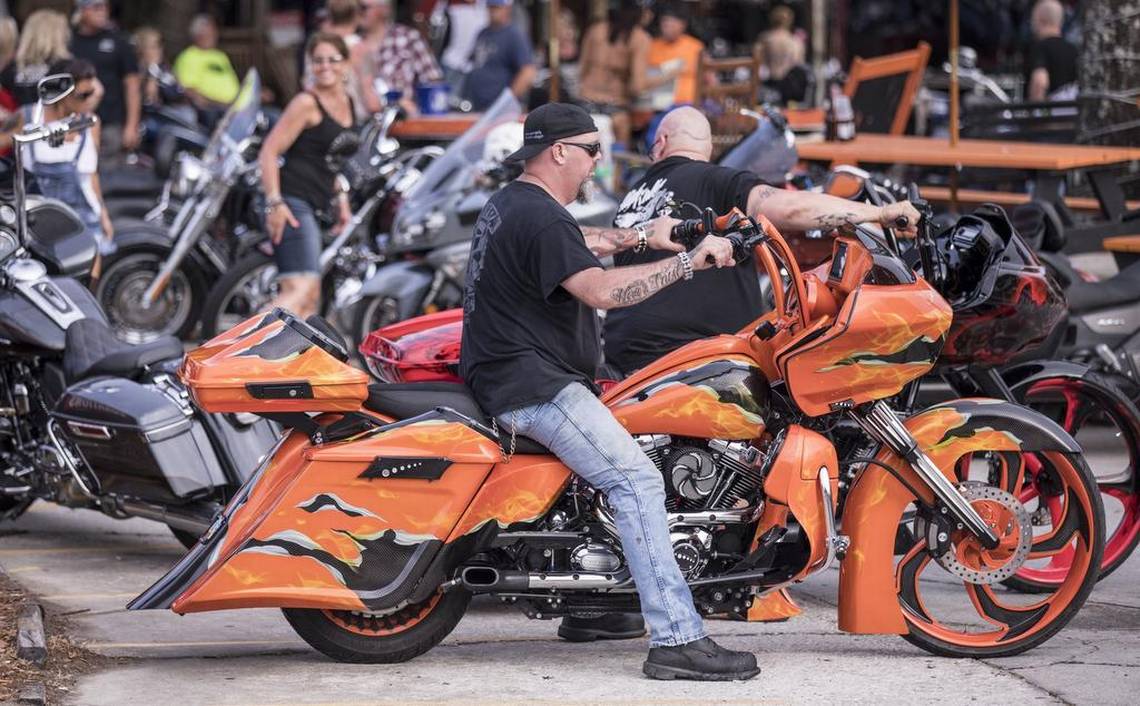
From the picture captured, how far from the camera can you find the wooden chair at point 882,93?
1291 cm

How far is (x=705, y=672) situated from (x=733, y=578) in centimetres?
29

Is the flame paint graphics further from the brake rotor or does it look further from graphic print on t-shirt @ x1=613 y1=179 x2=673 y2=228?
graphic print on t-shirt @ x1=613 y1=179 x2=673 y2=228

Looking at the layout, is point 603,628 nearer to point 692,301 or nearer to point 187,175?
point 692,301

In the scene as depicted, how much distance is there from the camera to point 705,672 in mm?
5547

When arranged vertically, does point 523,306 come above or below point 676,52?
above

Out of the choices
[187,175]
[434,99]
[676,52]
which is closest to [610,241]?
[187,175]

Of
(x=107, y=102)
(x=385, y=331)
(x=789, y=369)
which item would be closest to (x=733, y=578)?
(x=789, y=369)

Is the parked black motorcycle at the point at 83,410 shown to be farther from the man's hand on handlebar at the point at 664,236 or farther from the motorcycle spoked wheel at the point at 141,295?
the motorcycle spoked wheel at the point at 141,295

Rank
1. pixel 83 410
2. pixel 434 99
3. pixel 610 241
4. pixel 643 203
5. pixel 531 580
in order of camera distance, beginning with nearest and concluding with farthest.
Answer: pixel 531 580 < pixel 610 241 < pixel 643 203 < pixel 83 410 < pixel 434 99

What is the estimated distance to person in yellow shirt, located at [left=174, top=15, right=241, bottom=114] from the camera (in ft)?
58.9

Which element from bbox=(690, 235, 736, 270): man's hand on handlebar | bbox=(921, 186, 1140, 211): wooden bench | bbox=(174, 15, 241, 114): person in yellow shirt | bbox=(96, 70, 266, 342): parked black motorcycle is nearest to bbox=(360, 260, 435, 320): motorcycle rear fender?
bbox=(96, 70, 266, 342): parked black motorcycle

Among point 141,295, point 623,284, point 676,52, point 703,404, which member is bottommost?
point 141,295

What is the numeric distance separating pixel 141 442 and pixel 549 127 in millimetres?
2195

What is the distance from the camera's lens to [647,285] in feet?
17.7
